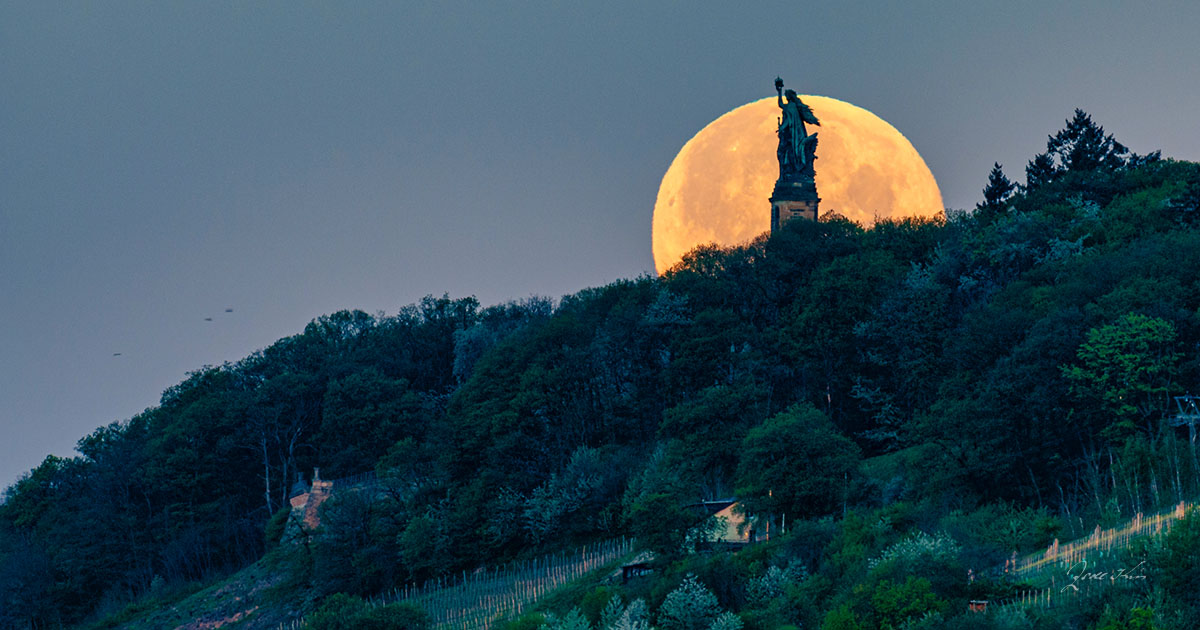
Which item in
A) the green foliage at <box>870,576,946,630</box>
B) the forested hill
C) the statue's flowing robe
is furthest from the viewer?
the statue's flowing robe

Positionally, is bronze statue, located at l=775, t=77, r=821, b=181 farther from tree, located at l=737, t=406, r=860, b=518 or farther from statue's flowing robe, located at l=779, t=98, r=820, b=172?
tree, located at l=737, t=406, r=860, b=518

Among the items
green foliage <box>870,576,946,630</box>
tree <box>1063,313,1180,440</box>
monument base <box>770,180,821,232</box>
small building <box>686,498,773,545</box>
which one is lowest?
green foliage <box>870,576,946,630</box>

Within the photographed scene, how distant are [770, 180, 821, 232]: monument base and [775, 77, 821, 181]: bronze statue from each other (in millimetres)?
409

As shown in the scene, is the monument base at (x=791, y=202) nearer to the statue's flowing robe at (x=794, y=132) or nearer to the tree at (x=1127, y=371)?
the statue's flowing robe at (x=794, y=132)

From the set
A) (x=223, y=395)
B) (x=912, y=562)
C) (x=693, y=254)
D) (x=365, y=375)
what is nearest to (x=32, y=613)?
(x=223, y=395)

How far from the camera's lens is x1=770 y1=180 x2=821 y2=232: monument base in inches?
3066

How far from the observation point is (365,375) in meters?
85.2

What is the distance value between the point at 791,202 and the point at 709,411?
18541mm

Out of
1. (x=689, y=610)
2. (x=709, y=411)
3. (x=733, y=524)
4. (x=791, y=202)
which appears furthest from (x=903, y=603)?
(x=791, y=202)

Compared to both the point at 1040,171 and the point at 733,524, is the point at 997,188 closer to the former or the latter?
the point at 1040,171

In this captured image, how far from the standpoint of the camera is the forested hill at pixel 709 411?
171ft

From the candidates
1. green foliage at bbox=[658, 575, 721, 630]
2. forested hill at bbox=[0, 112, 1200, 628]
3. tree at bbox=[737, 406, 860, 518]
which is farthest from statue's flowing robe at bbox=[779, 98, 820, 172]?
green foliage at bbox=[658, 575, 721, 630]

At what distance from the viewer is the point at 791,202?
7806 centimetres

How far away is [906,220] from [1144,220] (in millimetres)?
12649
